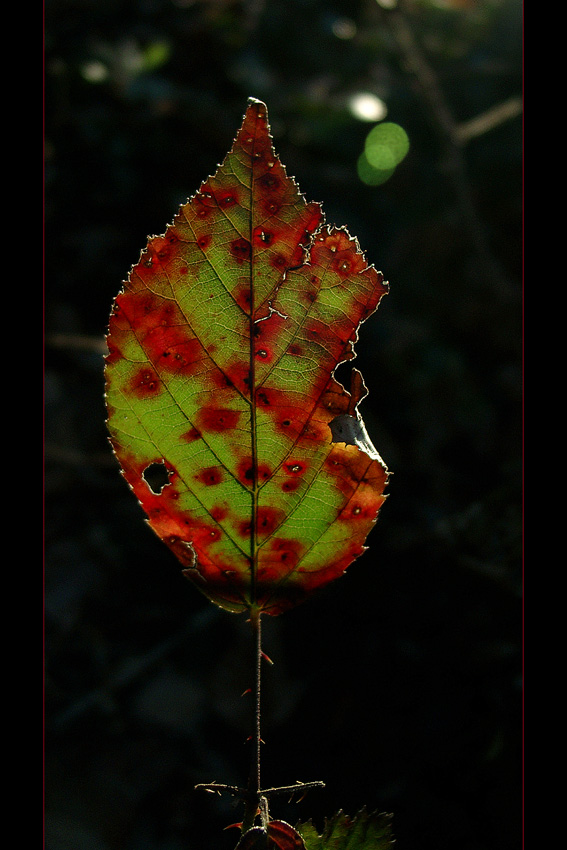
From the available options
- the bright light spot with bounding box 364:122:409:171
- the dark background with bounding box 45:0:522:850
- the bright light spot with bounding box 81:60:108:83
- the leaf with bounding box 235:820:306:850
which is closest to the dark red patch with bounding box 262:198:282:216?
the leaf with bounding box 235:820:306:850

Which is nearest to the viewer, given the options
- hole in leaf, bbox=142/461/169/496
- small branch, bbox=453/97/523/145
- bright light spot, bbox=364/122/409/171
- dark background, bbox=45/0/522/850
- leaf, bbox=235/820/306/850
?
leaf, bbox=235/820/306/850

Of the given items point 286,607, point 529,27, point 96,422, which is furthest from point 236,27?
point 286,607

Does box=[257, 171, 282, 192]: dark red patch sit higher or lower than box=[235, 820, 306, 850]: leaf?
higher

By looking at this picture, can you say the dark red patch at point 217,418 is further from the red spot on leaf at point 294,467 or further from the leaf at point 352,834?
the leaf at point 352,834

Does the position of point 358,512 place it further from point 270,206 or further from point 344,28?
point 344,28

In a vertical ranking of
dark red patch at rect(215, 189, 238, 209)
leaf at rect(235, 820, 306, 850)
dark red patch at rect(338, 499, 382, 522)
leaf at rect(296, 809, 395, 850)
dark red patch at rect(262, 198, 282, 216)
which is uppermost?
dark red patch at rect(215, 189, 238, 209)

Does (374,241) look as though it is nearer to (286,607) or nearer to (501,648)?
(501,648)

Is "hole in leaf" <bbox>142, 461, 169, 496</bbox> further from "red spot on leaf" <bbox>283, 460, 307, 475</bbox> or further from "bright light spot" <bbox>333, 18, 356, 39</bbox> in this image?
"bright light spot" <bbox>333, 18, 356, 39</bbox>
